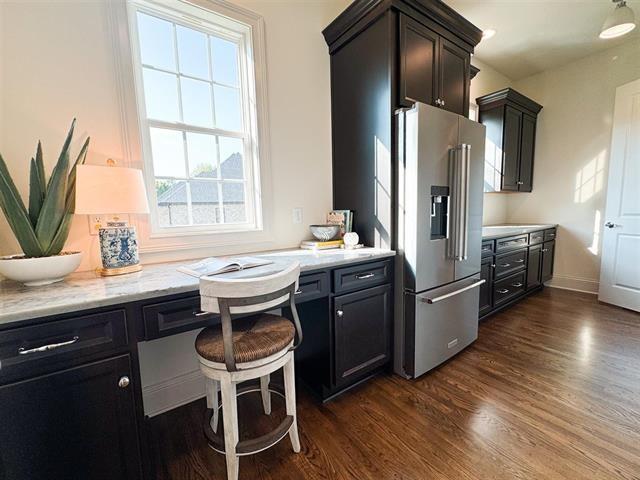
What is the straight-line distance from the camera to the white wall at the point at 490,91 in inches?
140

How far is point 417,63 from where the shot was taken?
187 cm

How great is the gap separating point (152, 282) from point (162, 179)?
0.82 m

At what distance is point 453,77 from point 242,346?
2461 millimetres

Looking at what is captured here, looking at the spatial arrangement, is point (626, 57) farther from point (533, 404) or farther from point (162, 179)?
point (162, 179)

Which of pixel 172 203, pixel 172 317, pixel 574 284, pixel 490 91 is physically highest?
pixel 490 91

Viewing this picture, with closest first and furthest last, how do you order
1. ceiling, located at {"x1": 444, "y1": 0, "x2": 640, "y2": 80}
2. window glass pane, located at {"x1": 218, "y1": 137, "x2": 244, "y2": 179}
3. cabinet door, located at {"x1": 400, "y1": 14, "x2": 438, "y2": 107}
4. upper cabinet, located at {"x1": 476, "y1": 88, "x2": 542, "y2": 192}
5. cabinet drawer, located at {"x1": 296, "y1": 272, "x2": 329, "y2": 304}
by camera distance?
cabinet drawer, located at {"x1": 296, "y1": 272, "x2": 329, "y2": 304} < cabinet door, located at {"x1": 400, "y1": 14, "x2": 438, "y2": 107} < window glass pane, located at {"x1": 218, "y1": 137, "x2": 244, "y2": 179} < ceiling, located at {"x1": 444, "y1": 0, "x2": 640, "y2": 80} < upper cabinet, located at {"x1": 476, "y1": 88, "x2": 542, "y2": 192}

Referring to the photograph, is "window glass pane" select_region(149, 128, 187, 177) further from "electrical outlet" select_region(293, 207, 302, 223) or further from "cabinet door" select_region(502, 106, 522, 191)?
"cabinet door" select_region(502, 106, 522, 191)

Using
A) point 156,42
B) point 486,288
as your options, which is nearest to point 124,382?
point 156,42

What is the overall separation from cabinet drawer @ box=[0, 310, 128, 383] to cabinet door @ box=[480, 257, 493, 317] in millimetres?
2846

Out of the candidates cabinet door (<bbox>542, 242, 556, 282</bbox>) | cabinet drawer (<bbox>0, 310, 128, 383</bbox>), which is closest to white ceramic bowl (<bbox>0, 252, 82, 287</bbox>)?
cabinet drawer (<bbox>0, 310, 128, 383</bbox>)

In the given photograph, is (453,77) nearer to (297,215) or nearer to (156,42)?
(297,215)

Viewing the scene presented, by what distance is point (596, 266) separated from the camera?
11.5 feet

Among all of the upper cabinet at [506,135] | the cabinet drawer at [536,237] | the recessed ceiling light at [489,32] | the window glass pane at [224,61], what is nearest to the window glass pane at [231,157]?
the window glass pane at [224,61]

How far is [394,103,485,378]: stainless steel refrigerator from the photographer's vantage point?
1.73 m
